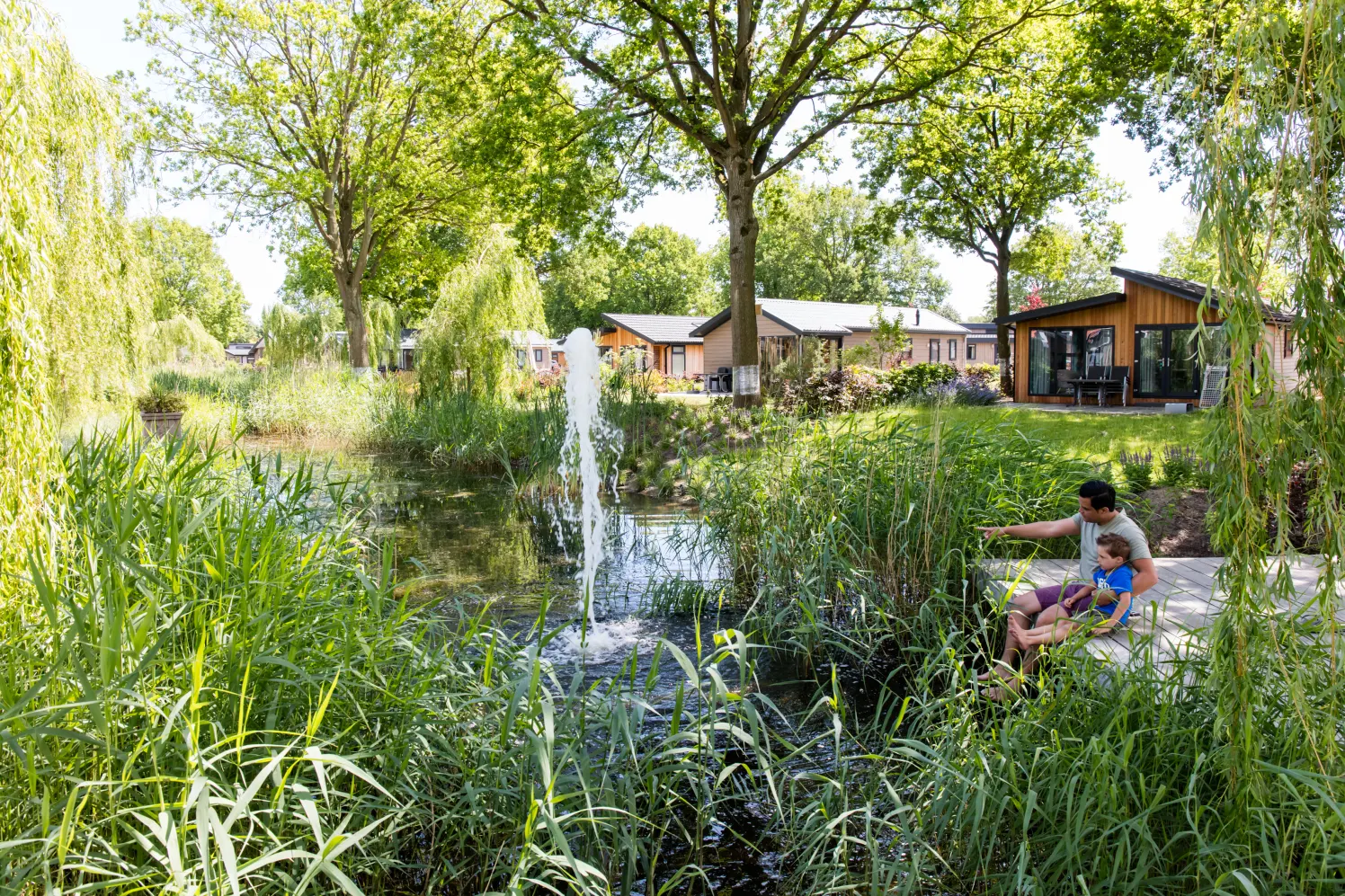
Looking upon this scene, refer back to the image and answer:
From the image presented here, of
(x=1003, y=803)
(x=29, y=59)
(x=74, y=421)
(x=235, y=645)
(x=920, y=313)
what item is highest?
(x=920, y=313)

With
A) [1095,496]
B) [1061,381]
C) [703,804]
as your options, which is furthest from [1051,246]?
[703,804]

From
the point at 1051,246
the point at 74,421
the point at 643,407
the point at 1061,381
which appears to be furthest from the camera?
the point at 1051,246

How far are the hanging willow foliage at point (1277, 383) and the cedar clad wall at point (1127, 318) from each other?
21202 millimetres

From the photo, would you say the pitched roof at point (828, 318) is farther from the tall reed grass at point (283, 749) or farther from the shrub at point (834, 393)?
the tall reed grass at point (283, 749)

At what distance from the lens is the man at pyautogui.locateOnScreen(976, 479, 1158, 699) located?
13.6 ft

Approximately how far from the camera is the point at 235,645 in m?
2.74

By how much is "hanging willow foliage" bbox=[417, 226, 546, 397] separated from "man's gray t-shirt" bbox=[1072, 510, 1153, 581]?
13.7 metres

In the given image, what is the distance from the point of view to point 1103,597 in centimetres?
414

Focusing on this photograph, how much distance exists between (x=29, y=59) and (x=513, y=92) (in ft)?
44.1

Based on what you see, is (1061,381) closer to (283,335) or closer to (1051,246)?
(1051,246)

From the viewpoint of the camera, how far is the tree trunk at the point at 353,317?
24281 mm

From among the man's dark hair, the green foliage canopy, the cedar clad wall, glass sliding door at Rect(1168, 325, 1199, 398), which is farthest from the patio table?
the green foliage canopy

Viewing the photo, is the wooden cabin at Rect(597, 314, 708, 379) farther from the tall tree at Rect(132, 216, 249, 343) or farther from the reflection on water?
the reflection on water

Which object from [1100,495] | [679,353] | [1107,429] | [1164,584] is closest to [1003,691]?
[1100,495]
